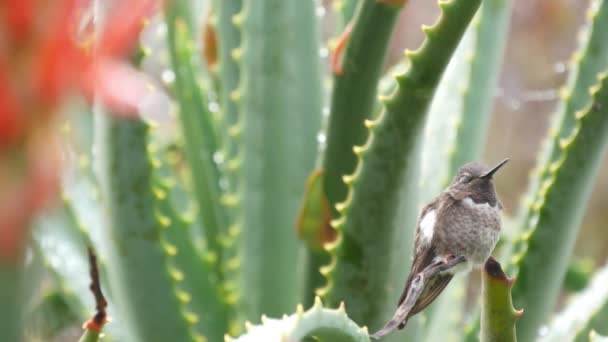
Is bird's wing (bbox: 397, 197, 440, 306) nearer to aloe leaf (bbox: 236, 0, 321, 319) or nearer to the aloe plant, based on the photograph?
the aloe plant

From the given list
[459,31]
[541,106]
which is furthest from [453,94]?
[541,106]

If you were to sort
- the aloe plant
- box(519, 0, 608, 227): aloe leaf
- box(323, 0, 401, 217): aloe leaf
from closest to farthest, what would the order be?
the aloe plant < box(323, 0, 401, 217): aloe leaf < box(519, 0, 608, 227): aloe leaf

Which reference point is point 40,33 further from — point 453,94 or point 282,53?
point 453,94

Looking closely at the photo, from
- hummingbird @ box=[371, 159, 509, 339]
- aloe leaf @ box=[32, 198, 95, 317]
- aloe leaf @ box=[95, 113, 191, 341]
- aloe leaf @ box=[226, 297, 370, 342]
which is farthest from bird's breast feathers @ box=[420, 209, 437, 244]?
aloe leaf @ box=[32, 198, 95, 317]

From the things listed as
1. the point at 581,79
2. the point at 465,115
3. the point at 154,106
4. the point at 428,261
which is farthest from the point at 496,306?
the point at 465,115

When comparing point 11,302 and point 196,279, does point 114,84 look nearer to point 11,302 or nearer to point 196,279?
point 11,302
